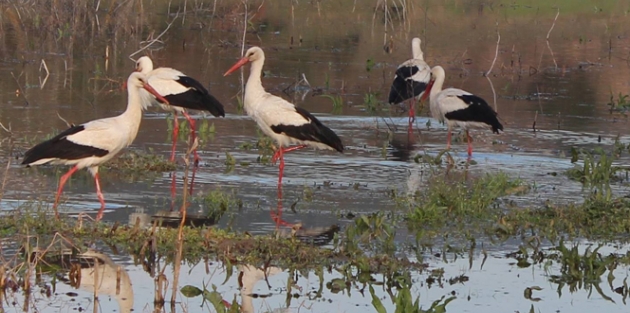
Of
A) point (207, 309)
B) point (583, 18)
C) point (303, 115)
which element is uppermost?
point (583, 18)

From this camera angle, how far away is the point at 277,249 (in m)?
7.93

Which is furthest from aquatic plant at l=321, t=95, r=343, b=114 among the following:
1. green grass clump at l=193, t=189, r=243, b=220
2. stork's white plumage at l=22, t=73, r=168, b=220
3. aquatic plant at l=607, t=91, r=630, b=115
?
stork's white plumage at l=22, t=73, r=168, b=220

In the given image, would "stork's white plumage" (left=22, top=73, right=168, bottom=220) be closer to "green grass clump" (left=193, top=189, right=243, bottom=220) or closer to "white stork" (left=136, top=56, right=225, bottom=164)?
"green grass clump" (left=193, top=189, right=243, bottom=220)

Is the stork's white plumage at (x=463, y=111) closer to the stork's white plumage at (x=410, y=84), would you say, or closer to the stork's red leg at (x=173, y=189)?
the stork's white plumage at (x=410, y=84)

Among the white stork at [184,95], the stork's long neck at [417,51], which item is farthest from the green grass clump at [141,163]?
the stork's long neck at [417,51]

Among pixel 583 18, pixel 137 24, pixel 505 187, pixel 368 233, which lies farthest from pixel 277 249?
pixel 583 18

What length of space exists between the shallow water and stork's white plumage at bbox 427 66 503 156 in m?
0.34

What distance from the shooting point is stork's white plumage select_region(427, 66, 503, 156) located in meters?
13.6

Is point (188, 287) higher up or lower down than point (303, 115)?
lower down

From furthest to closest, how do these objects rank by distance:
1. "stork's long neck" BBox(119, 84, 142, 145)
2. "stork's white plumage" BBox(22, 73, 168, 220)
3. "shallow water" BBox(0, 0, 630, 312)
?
"stork's long neck" BBox(119, 84, 142, 145) → "shallow water" BBox(0, 0, 630, 312) → "stork's white plumage" BBox(22, 73, 168, 220)

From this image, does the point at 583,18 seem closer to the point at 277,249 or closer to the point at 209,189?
the point at 209,189

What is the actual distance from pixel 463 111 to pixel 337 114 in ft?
9.49

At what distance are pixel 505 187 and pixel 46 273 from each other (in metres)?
4.82

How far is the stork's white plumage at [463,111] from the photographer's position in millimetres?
13562
